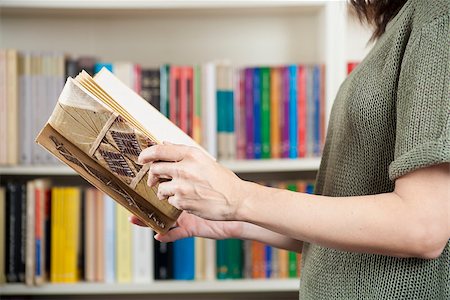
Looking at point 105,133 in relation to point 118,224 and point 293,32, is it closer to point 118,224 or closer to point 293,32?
point 118,224

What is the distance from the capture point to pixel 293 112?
175 cm

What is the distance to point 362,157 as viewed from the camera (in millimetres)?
837

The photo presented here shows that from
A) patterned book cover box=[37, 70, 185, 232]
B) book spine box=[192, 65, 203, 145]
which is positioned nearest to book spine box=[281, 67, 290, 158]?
book spine box=[192, 65, 203, 145]

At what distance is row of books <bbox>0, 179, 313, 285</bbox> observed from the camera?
175 cm

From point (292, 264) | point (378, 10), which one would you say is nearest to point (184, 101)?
point (292, 264)

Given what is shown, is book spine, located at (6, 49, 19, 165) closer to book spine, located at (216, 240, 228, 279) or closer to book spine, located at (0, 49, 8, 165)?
book spine, located at (0, 49, 8, 165)

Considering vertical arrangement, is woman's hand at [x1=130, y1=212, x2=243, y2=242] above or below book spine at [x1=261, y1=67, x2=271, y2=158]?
below

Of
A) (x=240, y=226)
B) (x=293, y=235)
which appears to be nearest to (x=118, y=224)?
(x=240, y=226)

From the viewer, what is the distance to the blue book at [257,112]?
1745mm

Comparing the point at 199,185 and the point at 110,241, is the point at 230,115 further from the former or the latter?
the point at 199,185

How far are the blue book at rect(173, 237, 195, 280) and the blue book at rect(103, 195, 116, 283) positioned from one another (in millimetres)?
165

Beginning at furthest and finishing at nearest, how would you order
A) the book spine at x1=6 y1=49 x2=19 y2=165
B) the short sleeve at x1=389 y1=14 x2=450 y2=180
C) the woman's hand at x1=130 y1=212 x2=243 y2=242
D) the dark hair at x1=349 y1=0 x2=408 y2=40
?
the book spine at x1=6 y1=49 x2=19 y2=165, the woman's hand at x1=130 y1=212 x2=243 y2=242, the dark hair at x1=349 y1=0 x2=408 y2=40, the short sleeve at x1=389 y1=14 x2=450 y2=180

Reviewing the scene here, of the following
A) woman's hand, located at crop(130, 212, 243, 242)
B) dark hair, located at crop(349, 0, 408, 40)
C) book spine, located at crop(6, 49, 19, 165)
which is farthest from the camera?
book spine, located at crop(6, 49, 19, 165)

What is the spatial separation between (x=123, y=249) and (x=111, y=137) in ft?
3.31
